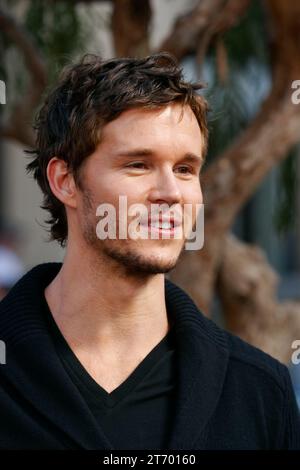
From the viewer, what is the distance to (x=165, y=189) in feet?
8.74

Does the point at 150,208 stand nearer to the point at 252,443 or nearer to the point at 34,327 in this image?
the point at 34,327

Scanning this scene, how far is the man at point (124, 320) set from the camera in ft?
8.75

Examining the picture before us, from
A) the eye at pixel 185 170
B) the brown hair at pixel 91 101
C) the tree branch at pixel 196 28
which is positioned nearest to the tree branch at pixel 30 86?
the tree branch at pixel 196 28

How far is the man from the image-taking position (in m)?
2.67

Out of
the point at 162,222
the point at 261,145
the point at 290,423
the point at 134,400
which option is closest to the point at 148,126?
the point at 162,222

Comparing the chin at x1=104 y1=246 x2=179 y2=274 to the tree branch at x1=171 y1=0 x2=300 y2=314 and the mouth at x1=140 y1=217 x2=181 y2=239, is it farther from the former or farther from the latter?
the tree branch at x1=171 y1=0 x2=300 y2=314

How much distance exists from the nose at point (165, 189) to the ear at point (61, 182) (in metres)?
0.23

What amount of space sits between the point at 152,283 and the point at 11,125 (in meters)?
3.19

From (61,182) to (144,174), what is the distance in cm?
27

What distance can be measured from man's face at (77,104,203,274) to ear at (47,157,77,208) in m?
0.08

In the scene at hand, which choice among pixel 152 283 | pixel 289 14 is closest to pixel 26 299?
pixel 152 283
